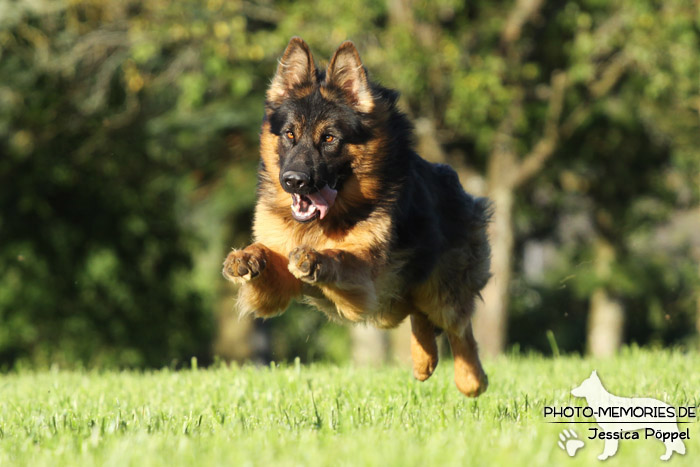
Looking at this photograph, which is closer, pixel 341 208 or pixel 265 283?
pixel 265 283

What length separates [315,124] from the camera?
206 inches

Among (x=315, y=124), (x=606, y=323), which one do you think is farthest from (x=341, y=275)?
(x=606, y=323)

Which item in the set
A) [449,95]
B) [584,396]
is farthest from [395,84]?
[584,396]

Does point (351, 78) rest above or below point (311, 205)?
above

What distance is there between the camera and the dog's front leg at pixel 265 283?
15.9ft

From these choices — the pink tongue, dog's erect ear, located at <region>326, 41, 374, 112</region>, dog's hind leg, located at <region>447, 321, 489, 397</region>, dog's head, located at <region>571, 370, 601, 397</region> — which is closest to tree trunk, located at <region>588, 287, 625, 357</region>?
dog's hind leg, located at <region>447, 321, 489, 397</region>

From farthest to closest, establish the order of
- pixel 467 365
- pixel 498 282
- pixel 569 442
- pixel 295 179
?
pixel 498 282, pixel 467 365, pixel 295 179, pixel 569 442

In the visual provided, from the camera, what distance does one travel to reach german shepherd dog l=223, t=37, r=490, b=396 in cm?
499

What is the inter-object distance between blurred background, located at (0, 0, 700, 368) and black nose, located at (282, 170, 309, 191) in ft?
20.7

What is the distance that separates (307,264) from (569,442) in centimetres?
157

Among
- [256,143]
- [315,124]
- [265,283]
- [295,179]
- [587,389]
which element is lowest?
[587,389]

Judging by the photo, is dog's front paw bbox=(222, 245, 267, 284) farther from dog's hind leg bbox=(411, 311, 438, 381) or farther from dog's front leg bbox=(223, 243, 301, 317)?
dog's hind leg bbox=(411, 311, 438, 381)

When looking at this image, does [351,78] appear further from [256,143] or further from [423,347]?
[256,143]

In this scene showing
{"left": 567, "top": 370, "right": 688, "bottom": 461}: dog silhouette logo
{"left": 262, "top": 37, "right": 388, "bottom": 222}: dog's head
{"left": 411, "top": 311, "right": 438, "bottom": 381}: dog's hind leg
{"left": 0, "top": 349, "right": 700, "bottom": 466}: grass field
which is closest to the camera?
{"left": 0, "top": 349, "right": 700, "bottom": 466}: grass field
